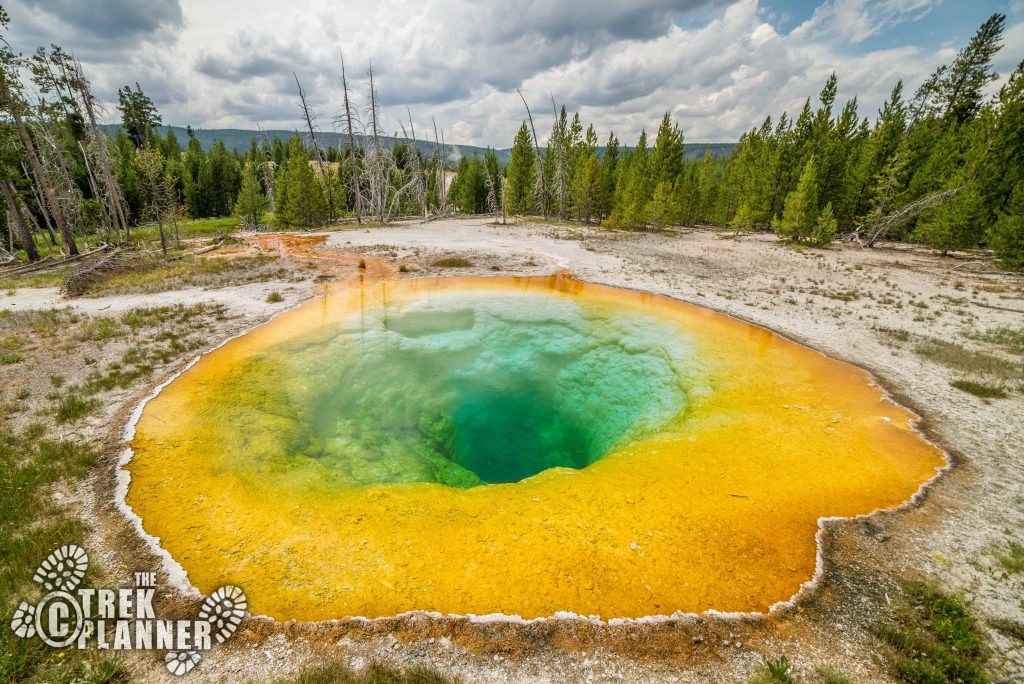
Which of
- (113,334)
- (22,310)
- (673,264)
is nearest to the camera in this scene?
(113,334)

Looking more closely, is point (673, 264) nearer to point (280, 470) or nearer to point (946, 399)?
point (946, 399)

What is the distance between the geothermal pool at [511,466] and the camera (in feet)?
18.0

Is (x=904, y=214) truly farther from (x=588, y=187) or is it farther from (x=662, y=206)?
(x=588, y=187)

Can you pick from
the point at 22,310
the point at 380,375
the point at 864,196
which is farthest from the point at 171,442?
the point at 864,196

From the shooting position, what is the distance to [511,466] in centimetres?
981

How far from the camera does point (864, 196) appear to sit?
3816cm

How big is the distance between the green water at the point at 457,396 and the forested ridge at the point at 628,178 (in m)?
22.3

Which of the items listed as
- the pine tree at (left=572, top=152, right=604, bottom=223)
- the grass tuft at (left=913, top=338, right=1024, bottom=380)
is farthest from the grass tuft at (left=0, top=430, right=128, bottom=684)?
the pine tree at (left=572, top=152, right=604, bottom=223)

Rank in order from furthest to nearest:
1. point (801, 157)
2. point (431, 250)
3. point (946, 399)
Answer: point (801, 157) < point (431, 250) < point (946, 399)

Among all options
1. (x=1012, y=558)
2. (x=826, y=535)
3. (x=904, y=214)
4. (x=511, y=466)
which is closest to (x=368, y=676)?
(x=511, y=466)

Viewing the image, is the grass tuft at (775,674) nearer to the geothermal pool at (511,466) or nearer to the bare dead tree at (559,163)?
the geothermal pool at (511,466)

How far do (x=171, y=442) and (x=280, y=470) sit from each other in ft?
8.67

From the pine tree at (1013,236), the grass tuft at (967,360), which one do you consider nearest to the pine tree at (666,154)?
the pine tree at (1013,236)

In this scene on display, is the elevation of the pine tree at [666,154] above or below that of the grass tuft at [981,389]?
above
